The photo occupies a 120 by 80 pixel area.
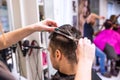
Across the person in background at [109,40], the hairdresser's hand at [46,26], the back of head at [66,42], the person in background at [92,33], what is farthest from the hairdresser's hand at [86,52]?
the person in background at [109,40]

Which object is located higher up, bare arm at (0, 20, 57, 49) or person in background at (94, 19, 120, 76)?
bare arm at (0, 20, 57, 49)

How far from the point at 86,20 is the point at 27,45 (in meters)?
1.37

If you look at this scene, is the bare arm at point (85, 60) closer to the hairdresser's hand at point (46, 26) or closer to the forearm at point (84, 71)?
the forearm at point (84, 71)

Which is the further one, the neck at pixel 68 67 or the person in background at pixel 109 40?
the person in background at pixel 109 40

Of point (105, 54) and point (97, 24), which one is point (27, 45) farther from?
point (97, 24)

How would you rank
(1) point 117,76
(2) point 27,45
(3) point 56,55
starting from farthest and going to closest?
(1) point 117,76
(2) point 27,45
(3) point 56,55

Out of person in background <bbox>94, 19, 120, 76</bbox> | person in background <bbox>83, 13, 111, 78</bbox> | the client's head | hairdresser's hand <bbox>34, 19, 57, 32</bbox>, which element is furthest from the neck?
person in background <bbox>94, 19, 120, 76</bbox>

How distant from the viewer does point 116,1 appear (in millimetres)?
3922

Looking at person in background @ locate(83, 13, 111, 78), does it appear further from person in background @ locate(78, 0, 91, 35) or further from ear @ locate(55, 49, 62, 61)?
ear @ locate(55, 49, 62, 61)

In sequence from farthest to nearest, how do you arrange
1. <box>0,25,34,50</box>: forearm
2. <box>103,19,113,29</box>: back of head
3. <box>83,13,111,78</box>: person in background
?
<box>103,19,113,29</box>: back of head, <box>83,13,111,78</box>: person in background, <box>0,25,34,50</box>: forearm

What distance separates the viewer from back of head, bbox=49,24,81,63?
39.8 inches

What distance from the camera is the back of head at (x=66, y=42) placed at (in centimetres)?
101

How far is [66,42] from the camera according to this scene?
1022 mm

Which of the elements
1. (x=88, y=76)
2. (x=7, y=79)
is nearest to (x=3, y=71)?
(x=7, y=79)
